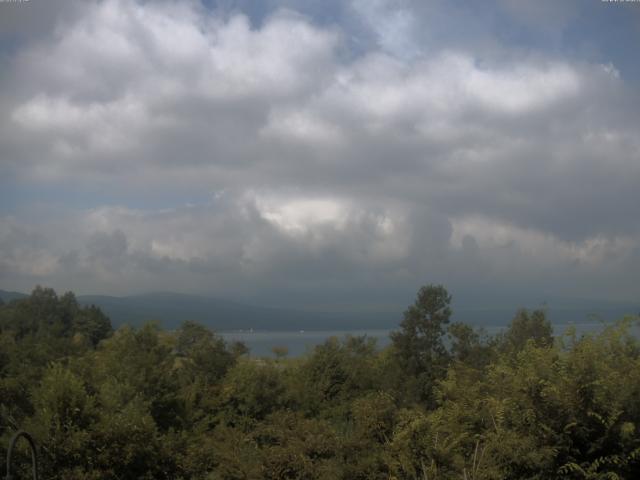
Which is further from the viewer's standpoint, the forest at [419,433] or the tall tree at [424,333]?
the tall tree at [424,333]

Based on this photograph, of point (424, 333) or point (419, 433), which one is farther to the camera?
point (424, 333)

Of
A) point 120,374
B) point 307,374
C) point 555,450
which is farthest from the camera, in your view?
point 307,374

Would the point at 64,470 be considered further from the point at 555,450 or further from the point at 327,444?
the point at 555,450

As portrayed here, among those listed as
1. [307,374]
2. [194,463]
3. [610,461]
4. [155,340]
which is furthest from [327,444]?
[307,374]

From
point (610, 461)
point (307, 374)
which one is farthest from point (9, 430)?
point (307, 374)

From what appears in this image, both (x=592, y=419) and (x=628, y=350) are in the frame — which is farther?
(x=628, y=350)

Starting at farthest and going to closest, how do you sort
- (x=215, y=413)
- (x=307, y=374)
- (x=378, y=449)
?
Answer: (x=307, y=374) < (x=215, y=413) < (x=378, y=449)

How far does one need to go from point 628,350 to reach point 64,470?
12.5 meters

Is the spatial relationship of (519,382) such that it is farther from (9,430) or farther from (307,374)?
(307,374)

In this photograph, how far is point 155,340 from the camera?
32.4 m

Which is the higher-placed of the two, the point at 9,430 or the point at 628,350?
the point at 628,350

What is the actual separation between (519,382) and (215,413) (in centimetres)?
2093

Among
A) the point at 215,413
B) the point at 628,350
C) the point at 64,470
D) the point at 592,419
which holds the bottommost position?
the point at 215,413

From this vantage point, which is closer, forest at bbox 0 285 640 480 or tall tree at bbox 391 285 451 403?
forest at bbox 0 285 640 480
